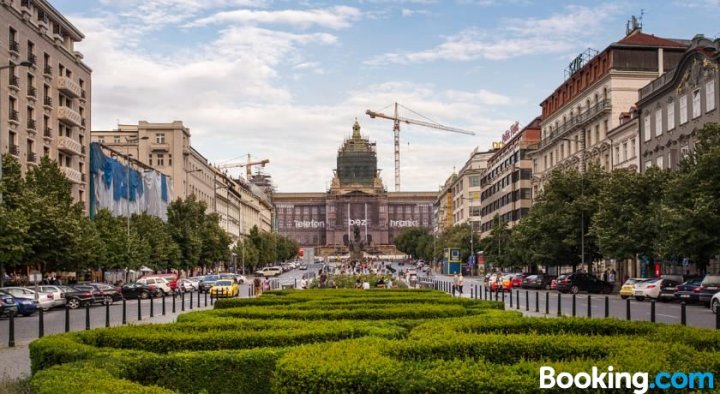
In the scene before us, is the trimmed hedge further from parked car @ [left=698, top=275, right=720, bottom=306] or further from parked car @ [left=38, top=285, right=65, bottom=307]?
parked car @ [left=38, top=285, right=65, bottom=307]

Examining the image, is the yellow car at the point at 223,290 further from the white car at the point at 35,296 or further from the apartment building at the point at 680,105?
the apartment building at the point at 680,105

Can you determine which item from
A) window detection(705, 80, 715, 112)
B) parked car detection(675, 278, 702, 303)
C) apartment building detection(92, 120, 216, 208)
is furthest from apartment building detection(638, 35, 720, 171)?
apartment building detection(92, 120, 216, 208)

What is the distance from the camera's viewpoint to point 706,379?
380 inches

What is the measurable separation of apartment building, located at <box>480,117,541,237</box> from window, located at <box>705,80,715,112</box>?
163ft

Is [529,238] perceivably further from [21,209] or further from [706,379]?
[706,379]

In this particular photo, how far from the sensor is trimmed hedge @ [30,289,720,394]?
9367 mm

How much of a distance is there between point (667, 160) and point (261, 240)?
101m

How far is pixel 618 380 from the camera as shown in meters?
9.02

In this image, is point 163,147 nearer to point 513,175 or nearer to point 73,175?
point 513,175

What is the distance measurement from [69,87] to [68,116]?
7.68ft

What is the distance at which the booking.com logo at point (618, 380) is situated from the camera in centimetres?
891

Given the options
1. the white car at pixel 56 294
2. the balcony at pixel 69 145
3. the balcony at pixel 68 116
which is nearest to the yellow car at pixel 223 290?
the white car at pixel 56 294

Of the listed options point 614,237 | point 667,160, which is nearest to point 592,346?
point 614,237

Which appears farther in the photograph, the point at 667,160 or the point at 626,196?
the point at 667,160
